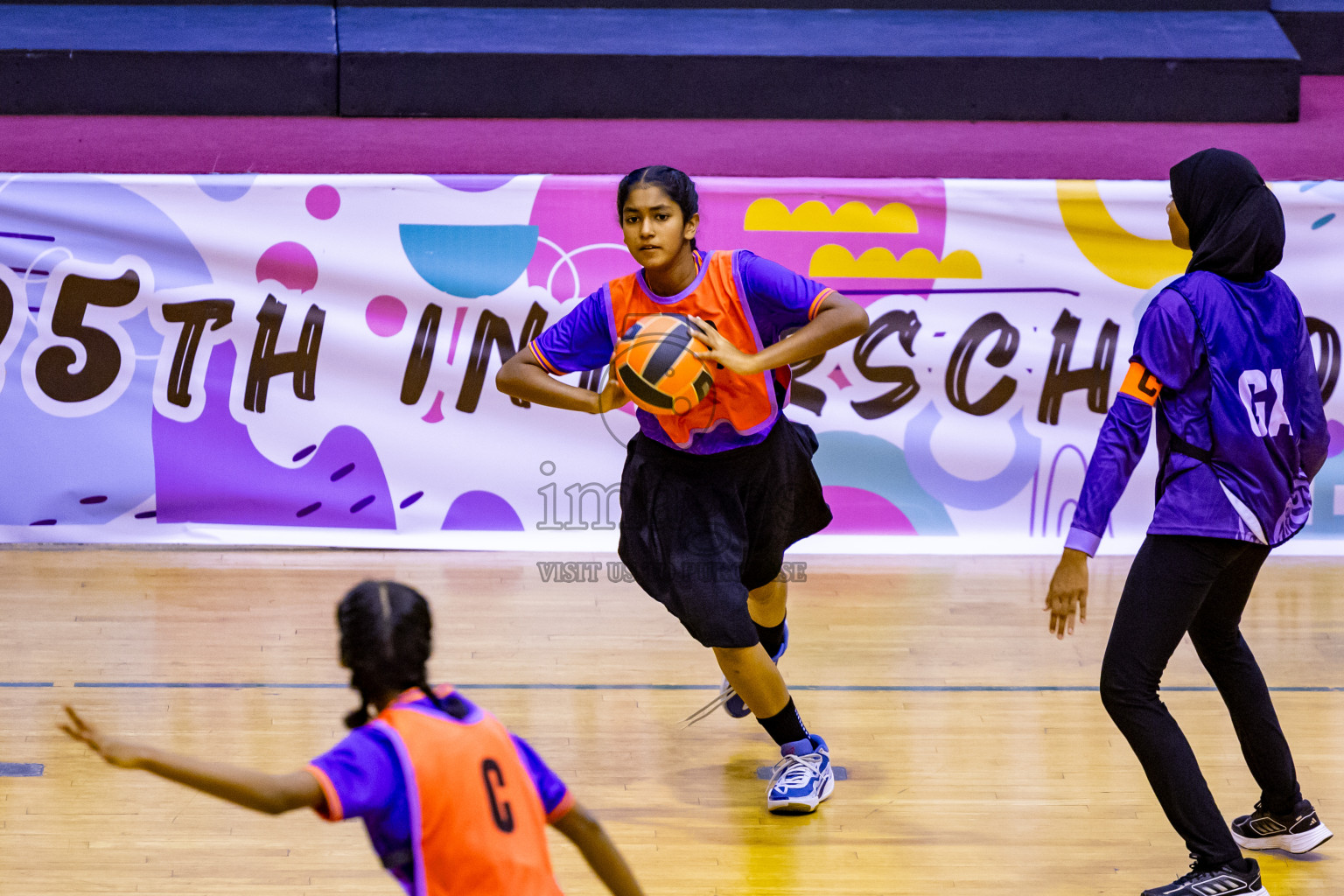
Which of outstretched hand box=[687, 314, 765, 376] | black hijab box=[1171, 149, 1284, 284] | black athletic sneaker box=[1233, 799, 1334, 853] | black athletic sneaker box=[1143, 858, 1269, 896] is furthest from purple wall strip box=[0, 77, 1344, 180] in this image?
A: black athletic sneaker box=[1143, 858, 1269, 896]

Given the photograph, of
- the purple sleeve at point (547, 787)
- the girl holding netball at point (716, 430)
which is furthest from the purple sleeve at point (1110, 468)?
the purple sleeve at point (547, 787)

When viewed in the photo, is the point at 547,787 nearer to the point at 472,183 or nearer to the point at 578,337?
the point at 578,337

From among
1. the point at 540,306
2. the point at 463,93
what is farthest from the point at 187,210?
the point at 463,93

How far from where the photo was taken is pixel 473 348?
602cm

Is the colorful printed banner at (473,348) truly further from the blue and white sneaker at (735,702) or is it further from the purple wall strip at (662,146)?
the blue and white sneaker at (735,702)

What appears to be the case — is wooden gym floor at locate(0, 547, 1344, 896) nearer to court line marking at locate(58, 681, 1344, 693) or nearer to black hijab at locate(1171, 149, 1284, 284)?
court line marking at locate(58, 681, 1344, 693)

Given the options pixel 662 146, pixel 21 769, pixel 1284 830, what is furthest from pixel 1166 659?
pixel 662 146

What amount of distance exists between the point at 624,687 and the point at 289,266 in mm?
2400

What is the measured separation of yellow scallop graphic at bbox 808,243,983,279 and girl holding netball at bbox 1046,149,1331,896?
2.81m

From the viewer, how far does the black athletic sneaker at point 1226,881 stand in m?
3.17

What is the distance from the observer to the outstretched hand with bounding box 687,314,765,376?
3404 mm

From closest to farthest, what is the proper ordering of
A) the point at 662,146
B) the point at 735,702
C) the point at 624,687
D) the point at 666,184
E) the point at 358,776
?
the point at 358,776 → the point at 666,184 → the point at 735,702 → the point at 624,687 → the point at 662,146

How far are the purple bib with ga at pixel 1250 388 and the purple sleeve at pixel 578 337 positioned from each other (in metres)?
1.38

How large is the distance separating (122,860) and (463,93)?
5.33 metres
